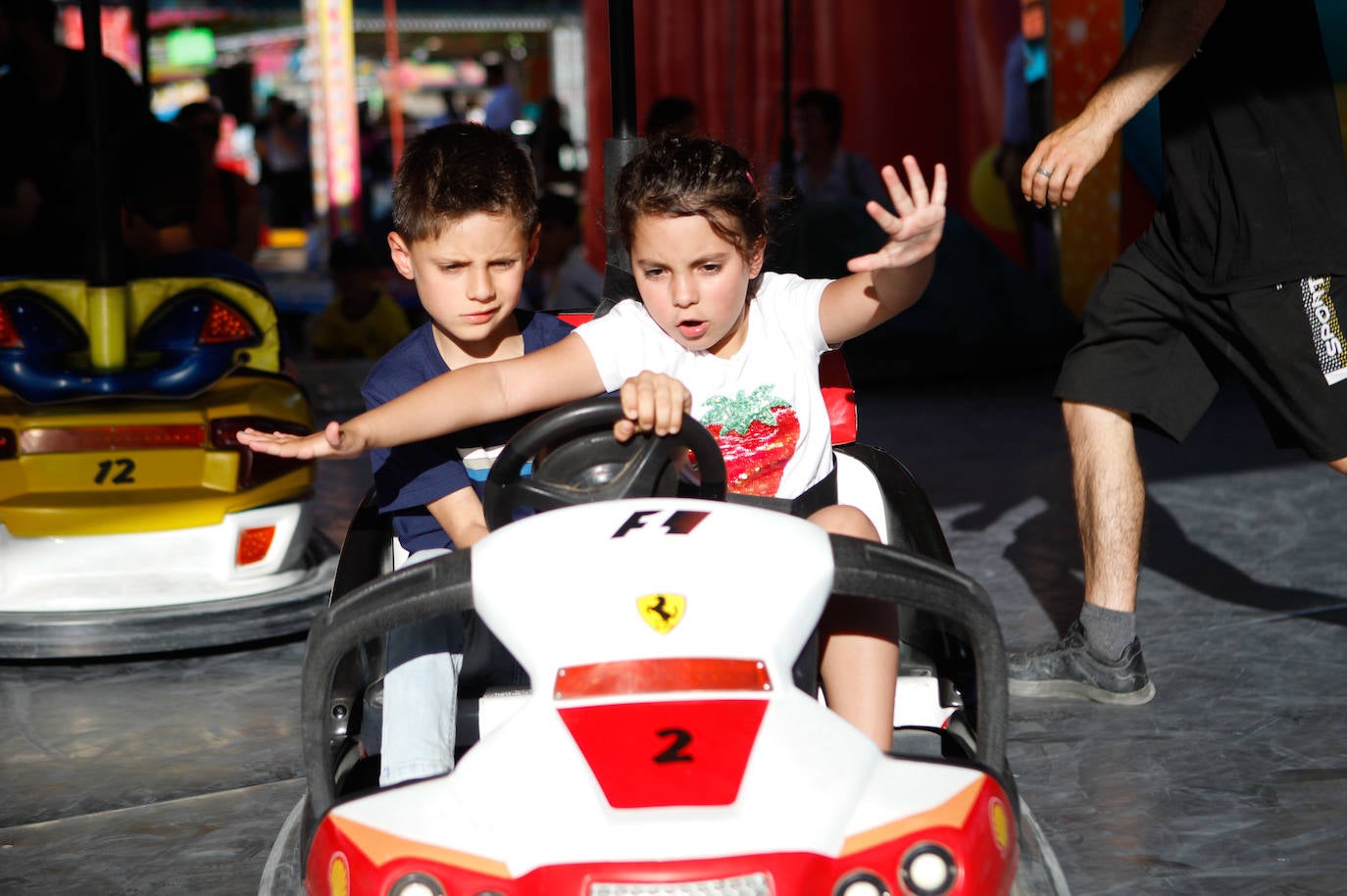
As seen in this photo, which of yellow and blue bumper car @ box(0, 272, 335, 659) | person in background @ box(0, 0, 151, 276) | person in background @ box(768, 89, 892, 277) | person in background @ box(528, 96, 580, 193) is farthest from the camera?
person in background @ box(528, 96, 580, 193)

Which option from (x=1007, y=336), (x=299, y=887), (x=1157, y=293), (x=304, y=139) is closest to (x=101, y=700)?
(x=299, y=887)

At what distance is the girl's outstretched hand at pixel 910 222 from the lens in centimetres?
175

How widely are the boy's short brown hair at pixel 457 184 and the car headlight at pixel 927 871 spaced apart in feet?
3.57

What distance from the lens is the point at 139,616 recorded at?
286 centimetres

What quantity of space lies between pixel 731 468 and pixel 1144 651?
4.16 feet

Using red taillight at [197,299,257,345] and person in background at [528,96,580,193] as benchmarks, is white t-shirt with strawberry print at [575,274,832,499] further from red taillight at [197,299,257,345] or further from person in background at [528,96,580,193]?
person in background at [528,96,580,193]

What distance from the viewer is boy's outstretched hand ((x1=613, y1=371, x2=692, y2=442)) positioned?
160cm

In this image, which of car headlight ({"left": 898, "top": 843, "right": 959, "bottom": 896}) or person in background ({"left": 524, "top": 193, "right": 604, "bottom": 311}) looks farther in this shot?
person in background ({"left": 524, "top": 193, "right": 604, "bottom": 311})

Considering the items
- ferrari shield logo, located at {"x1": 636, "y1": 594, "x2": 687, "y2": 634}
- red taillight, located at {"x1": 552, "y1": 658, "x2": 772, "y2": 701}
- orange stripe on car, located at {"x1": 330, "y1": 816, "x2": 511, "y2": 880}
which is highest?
ferrari shield logo, located at {"x1": 636, "y1": 594, "x2": 687, "y2": 634}

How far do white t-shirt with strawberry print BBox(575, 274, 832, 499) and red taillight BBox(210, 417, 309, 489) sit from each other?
1146mm

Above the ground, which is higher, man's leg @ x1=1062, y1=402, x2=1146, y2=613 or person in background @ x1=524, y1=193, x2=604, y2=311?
person in background @ x1=524, y1=193, x2=604, y2=311

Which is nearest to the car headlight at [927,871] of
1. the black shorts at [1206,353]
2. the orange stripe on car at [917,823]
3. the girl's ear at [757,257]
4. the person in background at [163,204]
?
the orange stripe on car at [917,823]

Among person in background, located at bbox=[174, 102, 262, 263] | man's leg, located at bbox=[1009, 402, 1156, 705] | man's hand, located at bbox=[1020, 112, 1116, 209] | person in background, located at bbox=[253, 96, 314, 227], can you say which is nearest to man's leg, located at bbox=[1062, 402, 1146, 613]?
man's leg, located at bbox=[1009, 402, 1156, 705]

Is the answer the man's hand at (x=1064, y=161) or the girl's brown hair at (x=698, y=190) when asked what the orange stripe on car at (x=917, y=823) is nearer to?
the girl's brown hair at (x=698, y=190)
